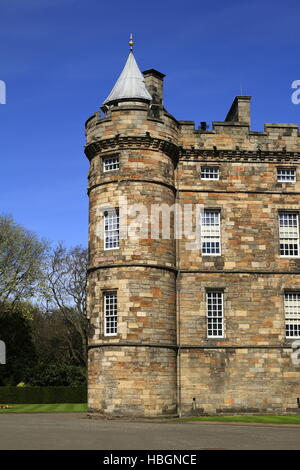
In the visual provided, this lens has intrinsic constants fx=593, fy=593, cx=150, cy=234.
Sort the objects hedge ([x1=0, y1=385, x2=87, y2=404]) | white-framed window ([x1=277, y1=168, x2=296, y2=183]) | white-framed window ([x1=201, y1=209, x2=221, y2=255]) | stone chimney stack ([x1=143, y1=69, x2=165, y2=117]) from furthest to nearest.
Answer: hedge ([x1=0, y1=385, x2=87, y2=404]) → stone chimney stack ([x1=143, y1=69, x2=165, y2=117]) → white-framed window ([x1=277, y1=168, x2=296, y2=183]) → white-framed window ([x1=201, y1=209, x2=221, y2=255])

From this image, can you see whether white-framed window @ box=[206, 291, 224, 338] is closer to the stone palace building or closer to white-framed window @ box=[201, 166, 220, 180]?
the stone palace building

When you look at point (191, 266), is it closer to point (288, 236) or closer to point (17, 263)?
point (288, 236)

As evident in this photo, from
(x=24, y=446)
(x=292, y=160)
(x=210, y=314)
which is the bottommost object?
(x=24, y=446)

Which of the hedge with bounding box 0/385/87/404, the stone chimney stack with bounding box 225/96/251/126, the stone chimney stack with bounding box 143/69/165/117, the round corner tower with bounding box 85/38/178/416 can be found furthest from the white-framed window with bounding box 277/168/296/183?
the hedge with bounding box 0/385/87/404

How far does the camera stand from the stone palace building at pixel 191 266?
25859 millimetres

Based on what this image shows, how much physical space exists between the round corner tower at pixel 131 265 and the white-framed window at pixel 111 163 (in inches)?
1.8

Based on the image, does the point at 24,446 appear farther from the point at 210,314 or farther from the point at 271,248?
the point at 271,248

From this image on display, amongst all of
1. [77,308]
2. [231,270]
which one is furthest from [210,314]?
[77,308]

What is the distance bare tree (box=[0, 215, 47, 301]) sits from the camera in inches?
1815

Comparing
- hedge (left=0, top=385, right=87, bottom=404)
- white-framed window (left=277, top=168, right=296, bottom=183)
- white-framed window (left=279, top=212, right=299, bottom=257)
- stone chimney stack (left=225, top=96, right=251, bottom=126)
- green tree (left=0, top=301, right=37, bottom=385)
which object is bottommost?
hedge (left=0, top=385, right=87, bottom=404)

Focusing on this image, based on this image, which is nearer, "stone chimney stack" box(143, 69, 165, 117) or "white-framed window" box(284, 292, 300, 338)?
"white-framed window" box(284, 292, 300, 338)

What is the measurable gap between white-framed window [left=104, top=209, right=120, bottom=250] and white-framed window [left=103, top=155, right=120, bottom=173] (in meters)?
2.07
